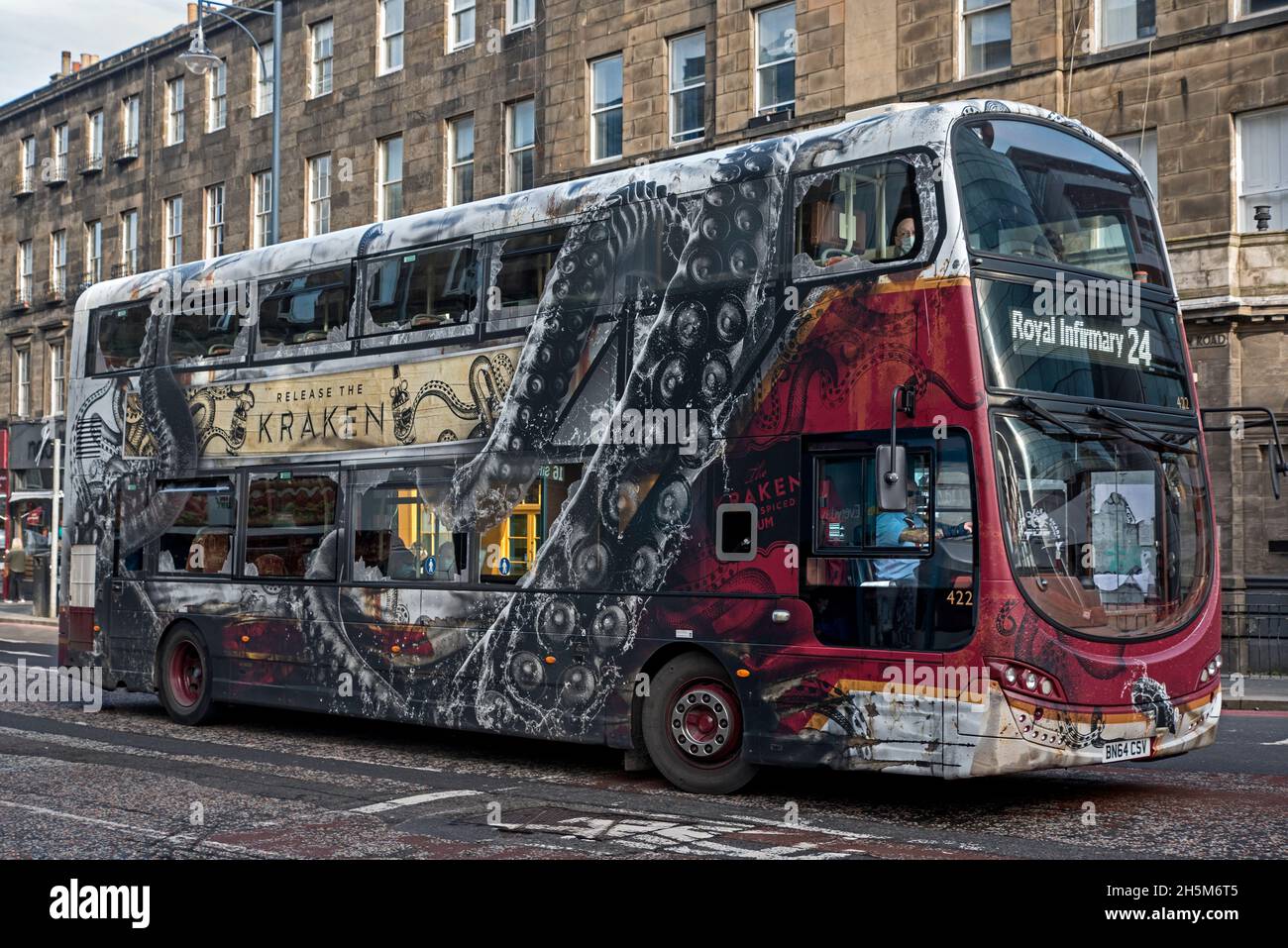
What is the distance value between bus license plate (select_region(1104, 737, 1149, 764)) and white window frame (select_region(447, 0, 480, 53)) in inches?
1039

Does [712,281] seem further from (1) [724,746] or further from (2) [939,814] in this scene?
(2) [939,814]

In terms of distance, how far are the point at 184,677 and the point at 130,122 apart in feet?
105

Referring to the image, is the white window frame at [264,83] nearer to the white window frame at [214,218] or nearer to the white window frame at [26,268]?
the white window frame at [214,218]

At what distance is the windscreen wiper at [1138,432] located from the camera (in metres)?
10.4

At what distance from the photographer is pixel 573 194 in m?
12.5

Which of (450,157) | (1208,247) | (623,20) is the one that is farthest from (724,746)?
(450,157)

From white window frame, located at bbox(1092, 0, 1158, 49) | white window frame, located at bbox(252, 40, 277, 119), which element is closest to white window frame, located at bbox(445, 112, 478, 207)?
white window frame, located at bbox(252, 40, 277, 119)

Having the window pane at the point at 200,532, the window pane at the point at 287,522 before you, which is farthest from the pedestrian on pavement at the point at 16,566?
the window pane at the point at 287,522

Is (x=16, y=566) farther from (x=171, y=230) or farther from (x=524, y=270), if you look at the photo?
(x=524, y=270)

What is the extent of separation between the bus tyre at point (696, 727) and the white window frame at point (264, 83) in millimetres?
30214

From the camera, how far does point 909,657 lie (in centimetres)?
1003

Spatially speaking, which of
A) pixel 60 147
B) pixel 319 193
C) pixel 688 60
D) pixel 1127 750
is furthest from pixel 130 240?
pixel 1127 750

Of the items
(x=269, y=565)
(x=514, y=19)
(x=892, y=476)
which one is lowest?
(x=269, y=565)
